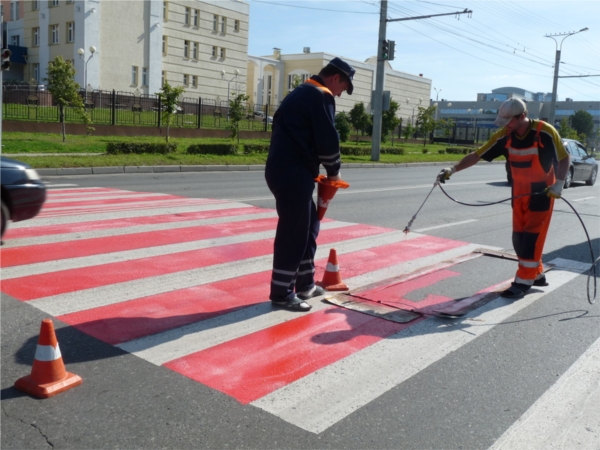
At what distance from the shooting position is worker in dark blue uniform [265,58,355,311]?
5.01 m

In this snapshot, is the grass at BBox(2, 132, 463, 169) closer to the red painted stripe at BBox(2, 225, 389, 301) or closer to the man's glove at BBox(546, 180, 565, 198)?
the red painted stripe at BBox(2, 225, 389, 301)

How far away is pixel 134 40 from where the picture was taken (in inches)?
2014

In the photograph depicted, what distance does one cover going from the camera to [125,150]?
69.4ft

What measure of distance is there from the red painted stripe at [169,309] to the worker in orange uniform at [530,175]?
979 millimetres

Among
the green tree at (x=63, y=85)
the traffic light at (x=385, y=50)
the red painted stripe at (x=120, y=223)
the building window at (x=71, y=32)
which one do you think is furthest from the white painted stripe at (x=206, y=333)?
the building window at (x=71, y=32)

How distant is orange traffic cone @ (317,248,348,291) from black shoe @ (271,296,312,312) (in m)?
0.70

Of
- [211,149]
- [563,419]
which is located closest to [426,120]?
[211,149]

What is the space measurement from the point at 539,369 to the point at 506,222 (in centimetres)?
748

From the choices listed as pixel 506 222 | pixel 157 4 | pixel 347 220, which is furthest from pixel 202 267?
pixel 157 4

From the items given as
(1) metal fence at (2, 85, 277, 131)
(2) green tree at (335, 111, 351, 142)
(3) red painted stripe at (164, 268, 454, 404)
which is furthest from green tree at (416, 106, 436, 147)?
(3) red painted stripe at (164, 268, 454, 404)

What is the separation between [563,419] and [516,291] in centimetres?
263

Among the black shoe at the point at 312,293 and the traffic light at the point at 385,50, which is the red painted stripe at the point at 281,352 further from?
the traffic light at the point at 385,50

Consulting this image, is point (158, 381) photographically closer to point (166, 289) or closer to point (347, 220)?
point (166, 289)

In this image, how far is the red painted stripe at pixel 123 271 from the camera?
545 cm
